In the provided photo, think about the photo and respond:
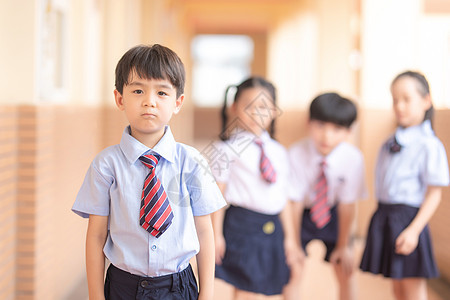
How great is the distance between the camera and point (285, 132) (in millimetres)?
6184

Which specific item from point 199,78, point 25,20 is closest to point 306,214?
point 25,20

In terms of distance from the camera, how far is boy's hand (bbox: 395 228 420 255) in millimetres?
2148

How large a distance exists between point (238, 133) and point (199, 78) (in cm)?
1395

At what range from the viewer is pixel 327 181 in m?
2.53

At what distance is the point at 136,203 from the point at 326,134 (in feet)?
4.28

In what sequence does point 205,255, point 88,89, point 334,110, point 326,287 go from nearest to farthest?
point 205,255
point 334,110
point 326,287
point 88,89

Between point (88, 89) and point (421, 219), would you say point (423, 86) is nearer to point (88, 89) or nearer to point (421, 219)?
point (421, 219)

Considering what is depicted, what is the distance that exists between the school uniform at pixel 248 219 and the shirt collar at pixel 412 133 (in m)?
0.55

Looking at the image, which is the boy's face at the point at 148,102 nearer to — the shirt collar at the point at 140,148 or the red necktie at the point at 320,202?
the shirt collar at the point at 140,148

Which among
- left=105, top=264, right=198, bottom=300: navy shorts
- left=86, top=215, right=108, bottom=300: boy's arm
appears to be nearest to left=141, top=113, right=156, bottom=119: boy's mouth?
left=86, top=215, right=108, bottom=300: boy's arm

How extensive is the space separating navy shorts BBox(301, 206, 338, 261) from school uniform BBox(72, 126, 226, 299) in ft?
4.09

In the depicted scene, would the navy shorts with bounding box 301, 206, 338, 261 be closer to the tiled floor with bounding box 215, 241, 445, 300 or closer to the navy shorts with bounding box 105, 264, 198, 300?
the tiled floor with bounding box 215, 241, 445, 300

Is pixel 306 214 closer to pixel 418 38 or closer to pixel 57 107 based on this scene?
pixel 57 107

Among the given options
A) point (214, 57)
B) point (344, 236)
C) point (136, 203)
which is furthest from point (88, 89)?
point (214, 57)
